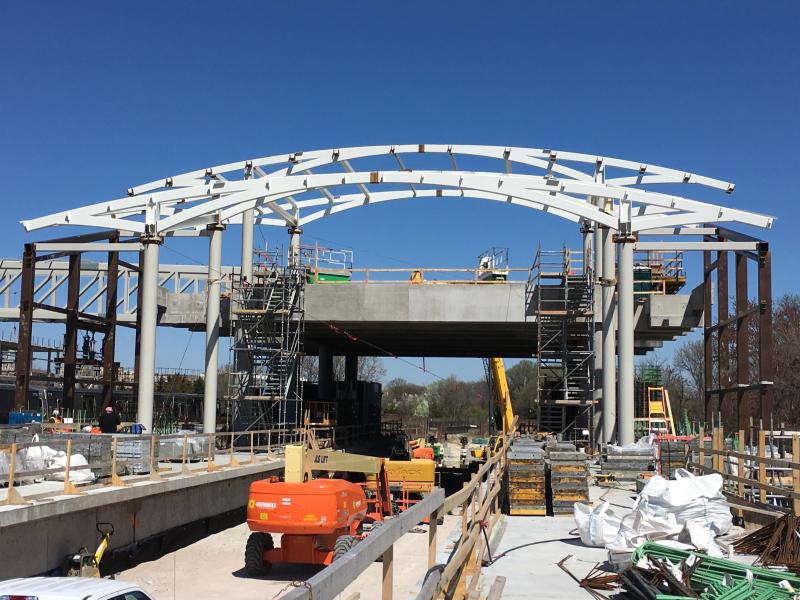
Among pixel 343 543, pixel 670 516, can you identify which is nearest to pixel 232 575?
pixel 343 543

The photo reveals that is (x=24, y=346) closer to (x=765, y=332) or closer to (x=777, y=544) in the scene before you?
(x=765, y=332)

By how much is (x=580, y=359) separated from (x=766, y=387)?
8159 millimetres

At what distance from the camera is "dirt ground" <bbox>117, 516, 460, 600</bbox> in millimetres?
17297

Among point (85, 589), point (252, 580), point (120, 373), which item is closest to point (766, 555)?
point (85, 589)

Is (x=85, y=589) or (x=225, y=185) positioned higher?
(x=225, y=185)

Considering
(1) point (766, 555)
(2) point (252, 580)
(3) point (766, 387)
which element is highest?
(3) point (766, 387)

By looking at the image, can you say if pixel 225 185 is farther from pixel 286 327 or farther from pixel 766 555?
pixel 766 555

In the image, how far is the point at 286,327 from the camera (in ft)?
124

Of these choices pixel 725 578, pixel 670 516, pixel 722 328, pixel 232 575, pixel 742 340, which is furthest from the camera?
pixel 722 328

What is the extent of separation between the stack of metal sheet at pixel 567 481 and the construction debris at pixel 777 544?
A: 5.67m

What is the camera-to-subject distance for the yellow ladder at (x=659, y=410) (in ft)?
146

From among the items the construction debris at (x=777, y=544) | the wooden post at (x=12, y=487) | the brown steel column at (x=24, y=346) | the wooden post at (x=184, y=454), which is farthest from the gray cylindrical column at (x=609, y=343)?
the brown steel column at (x=24, y=346)

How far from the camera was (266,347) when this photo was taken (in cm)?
3797

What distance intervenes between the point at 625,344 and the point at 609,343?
8.78ft
